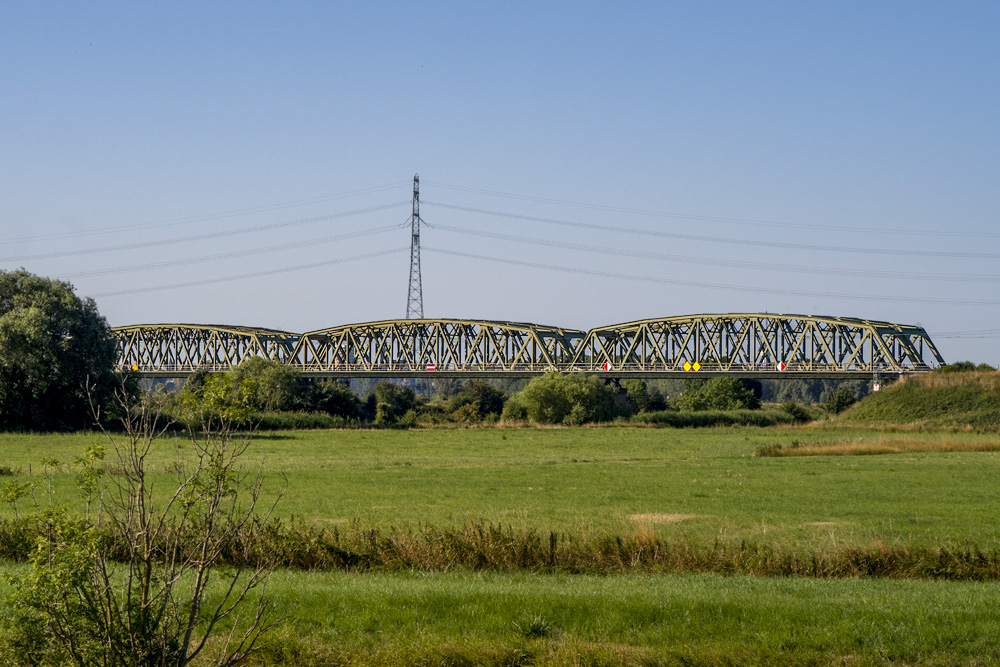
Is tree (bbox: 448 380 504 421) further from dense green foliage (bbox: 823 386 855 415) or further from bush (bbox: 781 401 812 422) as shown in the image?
dense green foliage (bbox: 823 386 855 415)

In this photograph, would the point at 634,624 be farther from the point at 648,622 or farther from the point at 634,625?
the point at 648,622

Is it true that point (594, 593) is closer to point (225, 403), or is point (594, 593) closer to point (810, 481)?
point (225, 403)

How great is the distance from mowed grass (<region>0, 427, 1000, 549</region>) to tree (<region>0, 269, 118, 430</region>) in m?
5.66

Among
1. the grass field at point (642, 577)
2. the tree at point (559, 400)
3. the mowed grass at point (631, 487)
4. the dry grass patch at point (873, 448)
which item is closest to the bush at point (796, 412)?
the tree at point (559, 400)

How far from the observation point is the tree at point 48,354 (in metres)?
68.5

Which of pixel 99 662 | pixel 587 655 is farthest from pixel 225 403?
pixel 587 655

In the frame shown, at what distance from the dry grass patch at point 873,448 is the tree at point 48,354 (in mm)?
43194

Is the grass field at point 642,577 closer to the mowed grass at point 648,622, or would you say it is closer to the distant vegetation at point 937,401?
the mowed grass at point 648,622

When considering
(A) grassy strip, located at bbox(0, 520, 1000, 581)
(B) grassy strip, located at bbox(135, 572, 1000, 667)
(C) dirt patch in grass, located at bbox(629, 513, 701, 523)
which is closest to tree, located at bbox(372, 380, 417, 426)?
(C) dirt patch in grass, located at bbox(629, 513, 701, 523)

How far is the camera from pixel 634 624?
51.1 ft

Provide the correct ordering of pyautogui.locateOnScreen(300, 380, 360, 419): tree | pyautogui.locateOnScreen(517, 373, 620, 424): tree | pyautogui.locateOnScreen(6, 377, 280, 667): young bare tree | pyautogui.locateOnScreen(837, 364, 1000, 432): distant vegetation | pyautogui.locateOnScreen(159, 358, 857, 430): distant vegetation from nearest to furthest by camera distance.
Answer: pyautogui.locateOnScreen(6, 377, 280, 667): young bare tree → pyautogui.locateOnScreen(837, 364, 1000, 432): distant vegetation → pyautogui.locateOnScreen(159, 358, 857, 430): distant vegetation → pyautogui.locateOnScreen(517, 373, 620, 424): tree → pyautogui.locateOnScreen(300, 380, 360, 419): tree

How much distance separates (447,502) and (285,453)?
27.4 m

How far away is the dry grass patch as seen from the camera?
56031 millimetres

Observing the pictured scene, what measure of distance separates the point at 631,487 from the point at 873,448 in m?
25.5
